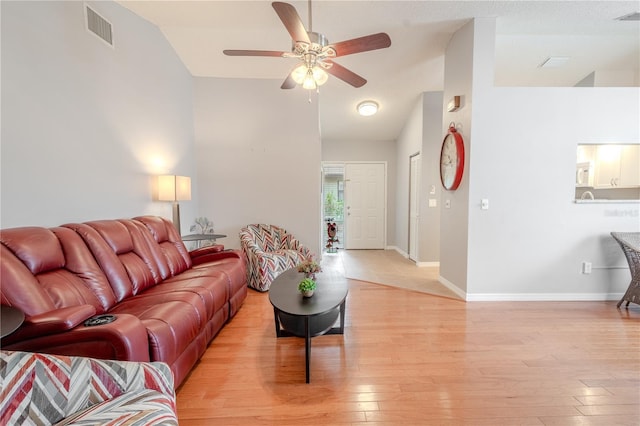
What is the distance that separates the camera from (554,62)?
3.66 metres

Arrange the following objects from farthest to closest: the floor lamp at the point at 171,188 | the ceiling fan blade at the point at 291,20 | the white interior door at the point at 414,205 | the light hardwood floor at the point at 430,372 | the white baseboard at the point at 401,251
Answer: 1. the white baseboard at the point at 401,251
2. the white interior door at the point at 414,205
3. the floor lamp at the point at 171,188
4. the ceiling fan blade at the point at 291,20
5. the light hardwood floor at the point at 430,372

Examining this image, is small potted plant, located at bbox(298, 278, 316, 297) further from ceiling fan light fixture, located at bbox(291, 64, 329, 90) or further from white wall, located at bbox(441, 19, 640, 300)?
white wall, located at bbox(441, 19, 640, 300)

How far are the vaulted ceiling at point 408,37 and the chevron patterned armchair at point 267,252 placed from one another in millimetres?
2274

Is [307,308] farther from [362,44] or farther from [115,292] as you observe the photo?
[362,44]

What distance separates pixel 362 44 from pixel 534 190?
2506mm

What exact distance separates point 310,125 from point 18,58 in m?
3.05

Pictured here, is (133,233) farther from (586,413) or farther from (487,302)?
(487,302)

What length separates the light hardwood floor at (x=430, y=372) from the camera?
1.48m

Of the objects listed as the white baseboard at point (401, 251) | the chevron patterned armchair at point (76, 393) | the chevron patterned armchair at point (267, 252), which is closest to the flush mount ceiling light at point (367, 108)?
the chevron patterned armchair at point (267, 252)

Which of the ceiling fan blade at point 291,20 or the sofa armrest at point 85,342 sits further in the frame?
the ceiling fan blade at point 291,20

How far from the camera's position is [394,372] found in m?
1.81

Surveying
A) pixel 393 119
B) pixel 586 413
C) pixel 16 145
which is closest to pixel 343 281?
pixel 586 413

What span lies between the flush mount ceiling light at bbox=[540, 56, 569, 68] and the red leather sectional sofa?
4919mm

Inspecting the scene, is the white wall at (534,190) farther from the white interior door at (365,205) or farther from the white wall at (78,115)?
the white wall at (78,115)
